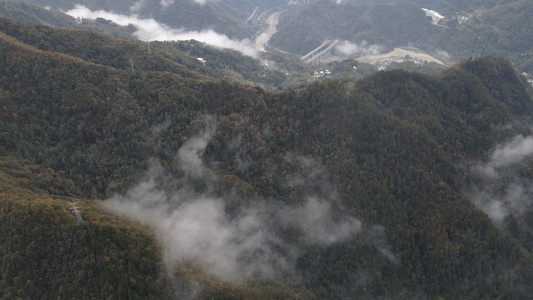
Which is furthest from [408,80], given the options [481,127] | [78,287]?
[78,287]

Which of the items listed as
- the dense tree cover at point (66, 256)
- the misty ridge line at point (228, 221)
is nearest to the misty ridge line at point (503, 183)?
the misty ridge line at point (228, 221)

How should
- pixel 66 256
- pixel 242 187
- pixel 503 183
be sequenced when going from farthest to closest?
pixel 503 183, pixel 242 187, pixel 66 256

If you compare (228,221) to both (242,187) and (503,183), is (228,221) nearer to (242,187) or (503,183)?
(242,187)

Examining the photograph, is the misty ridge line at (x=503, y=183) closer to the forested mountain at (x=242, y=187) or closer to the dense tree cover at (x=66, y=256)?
the forested mountain at (x=242, y=187)

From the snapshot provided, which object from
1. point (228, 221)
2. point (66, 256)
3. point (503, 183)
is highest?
point (503, 183)

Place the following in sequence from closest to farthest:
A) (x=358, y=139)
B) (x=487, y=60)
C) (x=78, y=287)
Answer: (x=78, y=287)
(x=358, y=139)
(x=487, y=60)

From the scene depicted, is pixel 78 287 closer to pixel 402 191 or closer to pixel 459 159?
pixel 402 191

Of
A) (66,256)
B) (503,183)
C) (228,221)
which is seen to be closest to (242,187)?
(228,221)

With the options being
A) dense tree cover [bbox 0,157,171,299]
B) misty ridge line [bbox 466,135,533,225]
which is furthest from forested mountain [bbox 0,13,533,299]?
misty ridge line [bbox 466,135,533,225]
